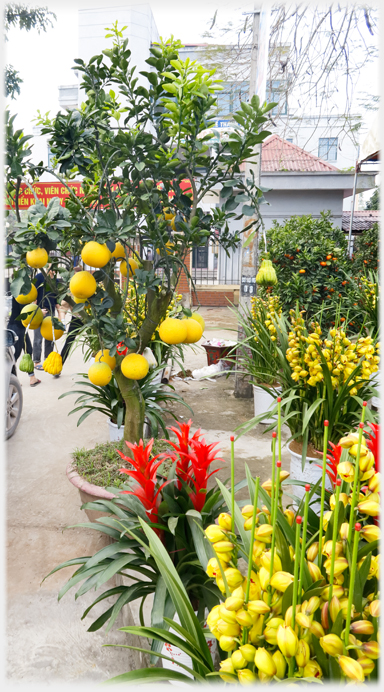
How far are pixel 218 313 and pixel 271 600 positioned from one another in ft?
36.8

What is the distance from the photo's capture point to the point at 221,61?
612 cm

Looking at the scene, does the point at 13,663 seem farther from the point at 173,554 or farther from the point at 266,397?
the point at 266,397

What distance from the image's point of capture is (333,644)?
0.69 metres

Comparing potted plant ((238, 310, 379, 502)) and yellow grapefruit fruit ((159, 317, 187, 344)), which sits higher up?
yellow grapefruit fruit ((159, 317, 187, 344))

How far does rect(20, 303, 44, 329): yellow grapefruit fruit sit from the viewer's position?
186 cm

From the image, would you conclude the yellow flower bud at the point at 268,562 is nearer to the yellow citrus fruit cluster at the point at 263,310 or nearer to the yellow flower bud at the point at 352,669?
the yellow flower bud at the point at 352,669

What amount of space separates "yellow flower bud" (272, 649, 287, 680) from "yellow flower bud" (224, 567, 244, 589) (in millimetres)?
118

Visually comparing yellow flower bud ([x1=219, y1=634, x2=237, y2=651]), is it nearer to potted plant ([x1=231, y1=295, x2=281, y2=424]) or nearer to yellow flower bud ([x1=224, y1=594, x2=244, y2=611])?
yellow flower bud ([x1=224, y1=594, x2=244, y2=611])

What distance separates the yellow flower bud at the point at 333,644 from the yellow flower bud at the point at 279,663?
0.08m

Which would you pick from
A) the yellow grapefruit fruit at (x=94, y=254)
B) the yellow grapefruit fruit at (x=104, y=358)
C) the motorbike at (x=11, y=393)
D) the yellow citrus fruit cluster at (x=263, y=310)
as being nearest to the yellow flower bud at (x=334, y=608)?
the yellow grapefruit fruit at (x=94, y=254)

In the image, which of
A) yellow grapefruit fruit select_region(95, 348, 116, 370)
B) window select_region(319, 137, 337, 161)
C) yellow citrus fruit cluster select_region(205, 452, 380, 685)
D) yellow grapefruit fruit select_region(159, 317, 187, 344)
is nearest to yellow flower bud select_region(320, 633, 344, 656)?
yellow citrus fruit cluster select_region(205, 452, 380, 685)

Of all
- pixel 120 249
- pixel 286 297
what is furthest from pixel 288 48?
pixel 120 249

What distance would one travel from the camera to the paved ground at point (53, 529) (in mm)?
1665

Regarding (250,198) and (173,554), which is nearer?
(173,554)
